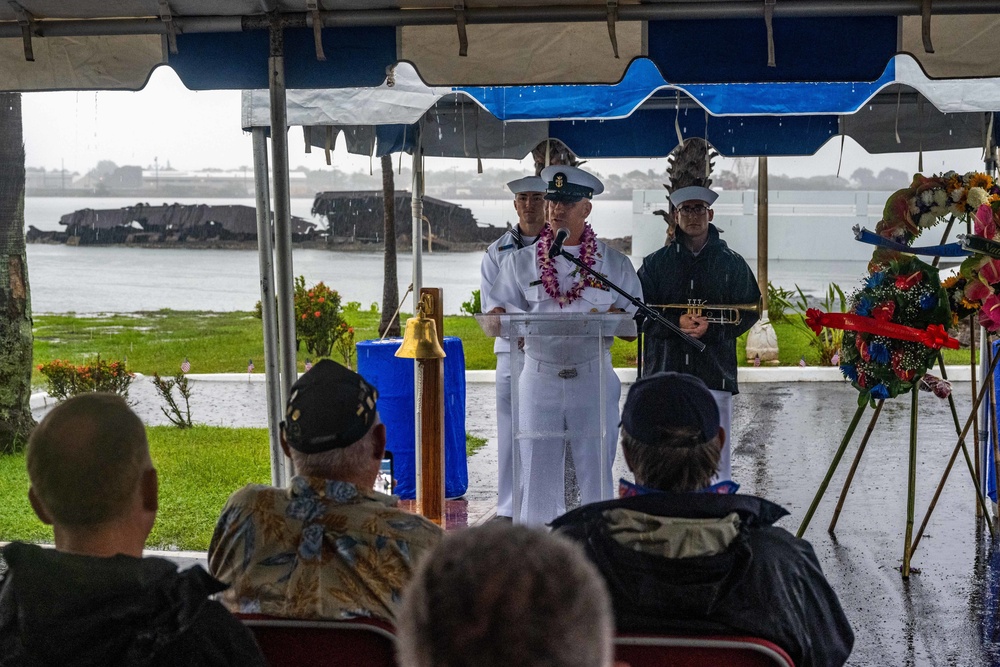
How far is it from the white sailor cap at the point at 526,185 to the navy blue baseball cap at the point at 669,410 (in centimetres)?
435

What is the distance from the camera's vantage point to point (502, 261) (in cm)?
662

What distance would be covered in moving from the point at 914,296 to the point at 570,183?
1.95 m

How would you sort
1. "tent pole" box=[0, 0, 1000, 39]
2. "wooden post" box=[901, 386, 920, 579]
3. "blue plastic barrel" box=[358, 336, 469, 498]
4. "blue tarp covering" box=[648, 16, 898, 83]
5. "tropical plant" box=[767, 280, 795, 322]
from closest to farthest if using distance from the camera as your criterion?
"tent pole" box=[0, 0, 1000, 39]
"blue tarp covering" box=[648, 16, 898, 83]
"wooden post" box=[901, 386, 920, 579]
"blue plastic barrel" box=[358, 336, 469, 498]
"tropical plant" box=[767, 280, 795, 322]

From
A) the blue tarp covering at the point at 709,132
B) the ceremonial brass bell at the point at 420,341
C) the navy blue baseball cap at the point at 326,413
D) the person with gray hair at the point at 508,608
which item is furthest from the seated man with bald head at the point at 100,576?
the blue tarp covering at the point at 709,132

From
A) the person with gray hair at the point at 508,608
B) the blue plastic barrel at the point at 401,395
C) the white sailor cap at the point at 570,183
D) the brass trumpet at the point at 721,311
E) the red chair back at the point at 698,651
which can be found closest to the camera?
the person with gray hair at the point at 508,608

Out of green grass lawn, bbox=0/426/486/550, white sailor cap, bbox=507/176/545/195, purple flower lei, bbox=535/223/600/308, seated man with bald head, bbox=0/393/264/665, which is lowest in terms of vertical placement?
green grass lawn, bbox=0/426/486/550

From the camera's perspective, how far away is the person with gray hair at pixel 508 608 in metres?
1.14

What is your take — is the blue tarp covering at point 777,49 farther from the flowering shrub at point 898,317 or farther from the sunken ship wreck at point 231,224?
the sunken ship wreck at point 231,224

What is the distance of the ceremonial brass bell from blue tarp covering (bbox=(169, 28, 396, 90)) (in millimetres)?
1320

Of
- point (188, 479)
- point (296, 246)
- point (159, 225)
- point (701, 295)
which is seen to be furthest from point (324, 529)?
point (296, 246)

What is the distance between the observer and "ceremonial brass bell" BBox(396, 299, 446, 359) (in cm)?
548

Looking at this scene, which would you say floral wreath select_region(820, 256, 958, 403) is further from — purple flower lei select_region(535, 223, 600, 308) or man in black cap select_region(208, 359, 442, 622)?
man in black cap select_region(208, 359, 442, 622)

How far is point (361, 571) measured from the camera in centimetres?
241

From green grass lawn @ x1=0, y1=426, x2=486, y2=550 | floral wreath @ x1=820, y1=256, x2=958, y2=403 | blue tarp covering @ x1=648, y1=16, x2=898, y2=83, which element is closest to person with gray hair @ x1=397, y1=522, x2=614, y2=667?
blue tarp covering @ x1=648, y1=16, x2=898, y2=83
